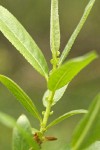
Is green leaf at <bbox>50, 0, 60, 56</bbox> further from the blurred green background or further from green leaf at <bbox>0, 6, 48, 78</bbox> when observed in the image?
the blurred green background

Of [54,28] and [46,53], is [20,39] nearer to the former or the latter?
[54,28]

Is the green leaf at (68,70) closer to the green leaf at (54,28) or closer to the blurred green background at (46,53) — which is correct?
the green leaf at (54,28)

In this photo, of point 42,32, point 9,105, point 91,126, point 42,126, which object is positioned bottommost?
point 42,32

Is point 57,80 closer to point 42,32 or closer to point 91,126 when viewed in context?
point 91,126

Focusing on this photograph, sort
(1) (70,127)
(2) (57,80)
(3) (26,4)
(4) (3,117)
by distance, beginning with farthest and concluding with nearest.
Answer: (3) (26,4)
(1) (70,127)
(2) (57,80)
(4) (3,117)

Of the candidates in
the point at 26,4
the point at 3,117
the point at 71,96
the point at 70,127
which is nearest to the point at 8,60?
the point at 26,4

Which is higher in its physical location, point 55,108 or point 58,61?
point 58,61

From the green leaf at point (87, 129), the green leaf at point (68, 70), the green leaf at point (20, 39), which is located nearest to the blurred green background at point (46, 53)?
the green leaf at point (20, 39)

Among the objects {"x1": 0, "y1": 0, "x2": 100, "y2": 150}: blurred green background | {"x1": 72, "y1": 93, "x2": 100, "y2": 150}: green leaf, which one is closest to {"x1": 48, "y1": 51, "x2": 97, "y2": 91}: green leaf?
{"x1": 72, "y1": 93, "x2": 100, "y2": 150}: green leaf

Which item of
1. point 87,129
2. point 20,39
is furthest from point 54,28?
point 87,129
